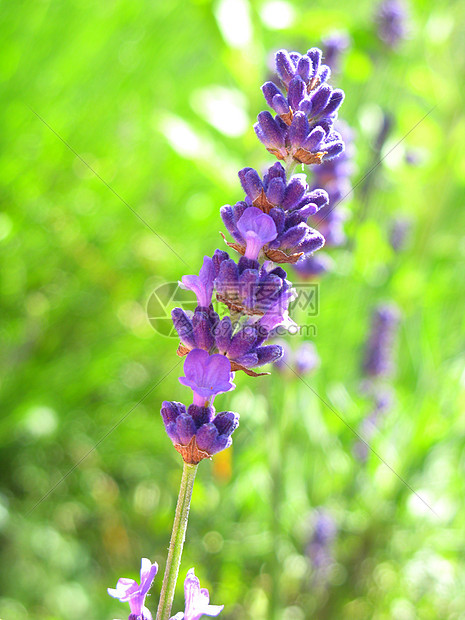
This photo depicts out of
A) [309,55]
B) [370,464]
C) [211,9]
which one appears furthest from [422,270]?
[309,55]

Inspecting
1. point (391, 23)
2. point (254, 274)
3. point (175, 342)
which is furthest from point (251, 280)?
point (391, 23)

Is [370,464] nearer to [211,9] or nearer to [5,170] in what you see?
[211,9]

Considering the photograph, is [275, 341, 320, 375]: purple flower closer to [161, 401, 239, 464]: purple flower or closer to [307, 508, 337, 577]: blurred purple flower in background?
[307, 508, 337, 577]: blurred purple flower in background

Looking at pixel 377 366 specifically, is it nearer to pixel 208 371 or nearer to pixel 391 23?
pixel 391 23

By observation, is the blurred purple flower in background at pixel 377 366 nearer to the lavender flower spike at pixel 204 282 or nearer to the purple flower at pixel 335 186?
the purple flower at pixel 335 186

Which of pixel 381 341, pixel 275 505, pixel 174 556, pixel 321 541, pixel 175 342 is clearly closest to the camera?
pixel 174 556

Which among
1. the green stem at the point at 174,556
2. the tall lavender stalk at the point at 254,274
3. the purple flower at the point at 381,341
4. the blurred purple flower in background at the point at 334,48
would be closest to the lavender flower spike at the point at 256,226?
the tall lavender stalk at the point at 254,274

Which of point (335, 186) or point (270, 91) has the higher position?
point (335, 186)
